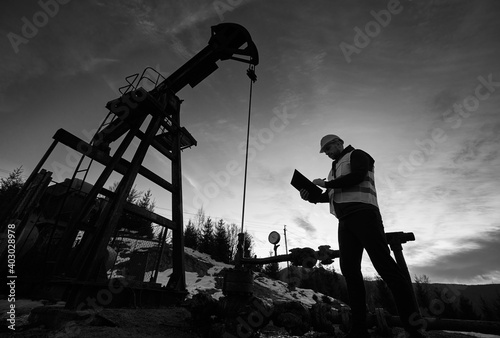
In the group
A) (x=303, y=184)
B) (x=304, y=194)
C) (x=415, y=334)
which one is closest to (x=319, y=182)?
(x=303, y=184)

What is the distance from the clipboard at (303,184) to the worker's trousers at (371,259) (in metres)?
0.53

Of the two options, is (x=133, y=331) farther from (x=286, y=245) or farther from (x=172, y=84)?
(x=286, y=245)

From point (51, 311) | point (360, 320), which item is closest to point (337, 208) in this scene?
point (360, 320)

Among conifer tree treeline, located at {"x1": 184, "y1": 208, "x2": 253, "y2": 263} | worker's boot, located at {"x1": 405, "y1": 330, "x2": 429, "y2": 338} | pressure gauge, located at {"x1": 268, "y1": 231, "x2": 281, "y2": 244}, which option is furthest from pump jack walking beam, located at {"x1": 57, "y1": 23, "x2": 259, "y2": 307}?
conifer tree treeline, located at {"x1": 184, "y1": 208, "x2": 253, "y2": 263}

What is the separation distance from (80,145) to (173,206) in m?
2.60

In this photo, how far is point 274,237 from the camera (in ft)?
18.6

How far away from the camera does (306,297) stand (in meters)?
23.9

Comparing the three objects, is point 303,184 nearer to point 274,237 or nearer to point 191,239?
point 274,237

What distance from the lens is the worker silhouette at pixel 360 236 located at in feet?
6.93

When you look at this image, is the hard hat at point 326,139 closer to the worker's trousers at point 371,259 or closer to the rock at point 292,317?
the worker's trousers at point 371,259

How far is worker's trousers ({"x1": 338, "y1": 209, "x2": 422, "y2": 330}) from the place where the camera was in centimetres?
208

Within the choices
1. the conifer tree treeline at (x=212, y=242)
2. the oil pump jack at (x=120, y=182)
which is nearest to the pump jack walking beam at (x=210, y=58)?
the oil pump jack at (x=120, y=182)

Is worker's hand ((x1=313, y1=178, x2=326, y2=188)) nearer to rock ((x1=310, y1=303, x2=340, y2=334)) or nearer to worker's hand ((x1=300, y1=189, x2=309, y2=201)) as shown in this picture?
worker's hand ((x1=300, y1=189, x2=309, y2=201))

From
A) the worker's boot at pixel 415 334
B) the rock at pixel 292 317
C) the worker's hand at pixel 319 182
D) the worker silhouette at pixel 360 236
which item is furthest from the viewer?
the rock at pixel 292 317
